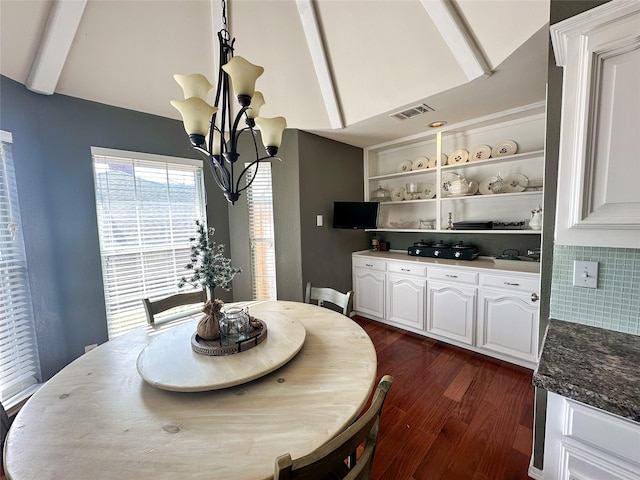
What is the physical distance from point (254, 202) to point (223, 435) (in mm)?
2640

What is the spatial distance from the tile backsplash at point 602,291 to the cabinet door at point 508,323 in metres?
1.20

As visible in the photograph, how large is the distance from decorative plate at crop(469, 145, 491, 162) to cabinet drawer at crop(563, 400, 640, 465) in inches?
104

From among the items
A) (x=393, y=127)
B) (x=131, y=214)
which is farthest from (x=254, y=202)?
(x=393, y=127)

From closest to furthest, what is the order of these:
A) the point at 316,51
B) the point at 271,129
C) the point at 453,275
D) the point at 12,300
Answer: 1. the point at 271,129
2. the point at 12,300
3. the point at 316,51
4. the point at 453,275

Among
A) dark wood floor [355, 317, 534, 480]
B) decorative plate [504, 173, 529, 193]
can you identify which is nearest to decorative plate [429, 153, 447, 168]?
decorative plate [504, 173, 529, 193]

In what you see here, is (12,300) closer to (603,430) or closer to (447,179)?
(603,430)

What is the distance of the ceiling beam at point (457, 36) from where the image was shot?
169 cm

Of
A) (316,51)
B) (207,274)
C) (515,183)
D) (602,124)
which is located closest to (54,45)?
(316,51)

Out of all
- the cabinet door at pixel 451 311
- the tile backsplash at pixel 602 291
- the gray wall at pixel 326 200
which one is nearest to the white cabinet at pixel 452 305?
the cabinet door at pixel 451 311

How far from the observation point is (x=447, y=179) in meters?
3.21

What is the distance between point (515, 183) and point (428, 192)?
2.92 ft

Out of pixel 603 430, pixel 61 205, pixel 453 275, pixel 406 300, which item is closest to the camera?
pixel 603 430

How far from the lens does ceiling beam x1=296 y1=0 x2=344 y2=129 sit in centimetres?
210

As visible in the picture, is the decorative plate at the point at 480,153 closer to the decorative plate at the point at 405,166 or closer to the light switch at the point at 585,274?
the decorative plate at the point at 405,166
